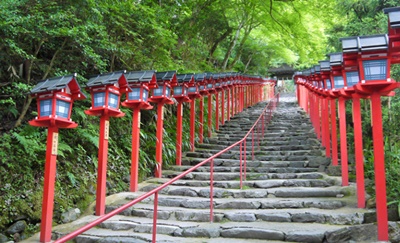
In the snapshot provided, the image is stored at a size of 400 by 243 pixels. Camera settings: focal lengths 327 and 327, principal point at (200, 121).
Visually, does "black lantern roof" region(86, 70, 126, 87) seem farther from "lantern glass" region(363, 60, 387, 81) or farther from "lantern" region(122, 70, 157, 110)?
"lantern glass" region(363, 60, 387, 81)

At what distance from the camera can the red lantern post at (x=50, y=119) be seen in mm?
4555

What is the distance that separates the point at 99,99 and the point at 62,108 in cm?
97

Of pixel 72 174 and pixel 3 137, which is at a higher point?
pixel 3 137

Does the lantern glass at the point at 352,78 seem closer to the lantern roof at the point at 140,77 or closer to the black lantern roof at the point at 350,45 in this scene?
the black lantern roof at the point at 350,45

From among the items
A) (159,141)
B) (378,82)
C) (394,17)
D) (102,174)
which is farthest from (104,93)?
(394,17)

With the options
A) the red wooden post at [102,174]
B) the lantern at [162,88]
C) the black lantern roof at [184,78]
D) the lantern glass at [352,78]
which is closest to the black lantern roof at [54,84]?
the red wooden post at [102,174]

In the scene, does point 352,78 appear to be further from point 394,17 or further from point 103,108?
point 103,108

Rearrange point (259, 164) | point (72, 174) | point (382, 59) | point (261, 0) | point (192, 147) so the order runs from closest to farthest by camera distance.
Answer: point (382, 59) → point (72, 174) → point (259, 164) → point (192, 147) → point (261, 0)

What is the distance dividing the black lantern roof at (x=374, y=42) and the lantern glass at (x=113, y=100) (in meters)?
4.01

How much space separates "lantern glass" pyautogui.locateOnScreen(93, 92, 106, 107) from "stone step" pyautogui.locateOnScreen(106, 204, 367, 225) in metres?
1.83

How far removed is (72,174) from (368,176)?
5615 mm

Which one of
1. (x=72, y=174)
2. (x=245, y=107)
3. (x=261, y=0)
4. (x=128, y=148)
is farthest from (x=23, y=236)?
(x=245, y=107)

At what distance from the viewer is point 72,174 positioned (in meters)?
5.73

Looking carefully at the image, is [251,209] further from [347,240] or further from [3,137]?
[3,137]
